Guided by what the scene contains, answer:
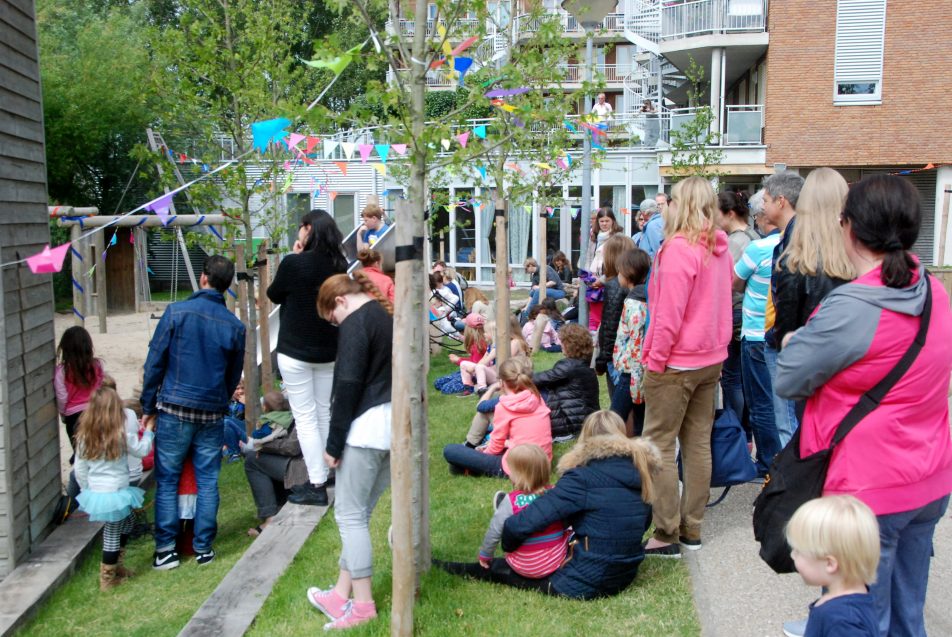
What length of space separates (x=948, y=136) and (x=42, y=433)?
83.0 feet

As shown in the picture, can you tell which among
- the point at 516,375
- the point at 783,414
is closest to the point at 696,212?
the point at 783,414

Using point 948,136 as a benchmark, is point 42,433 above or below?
below

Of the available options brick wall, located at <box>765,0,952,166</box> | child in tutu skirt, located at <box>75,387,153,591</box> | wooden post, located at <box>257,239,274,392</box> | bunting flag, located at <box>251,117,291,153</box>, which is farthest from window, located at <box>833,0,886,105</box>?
child in tutu skirt, located at <box>75,387,153,591</box>

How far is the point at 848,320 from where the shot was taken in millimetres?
2979

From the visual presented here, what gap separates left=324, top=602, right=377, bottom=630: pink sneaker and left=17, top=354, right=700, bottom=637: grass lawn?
2.4 inches

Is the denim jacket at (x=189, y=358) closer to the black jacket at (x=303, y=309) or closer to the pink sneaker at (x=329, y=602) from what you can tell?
the black jacket at (x=303, y=309)

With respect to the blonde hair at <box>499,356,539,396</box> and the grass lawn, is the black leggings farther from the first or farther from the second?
the blonde hair at <box>499,356,539,396</box>

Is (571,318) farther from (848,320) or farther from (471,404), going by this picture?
(848,320)

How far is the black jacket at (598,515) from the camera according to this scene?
14.9ft

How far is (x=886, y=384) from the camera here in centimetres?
301

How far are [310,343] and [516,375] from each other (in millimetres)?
1584

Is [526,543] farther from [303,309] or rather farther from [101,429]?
[101,429]

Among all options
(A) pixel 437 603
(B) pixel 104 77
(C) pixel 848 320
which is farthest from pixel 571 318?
(B) pixel 104 77

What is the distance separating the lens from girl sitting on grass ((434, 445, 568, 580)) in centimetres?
475
